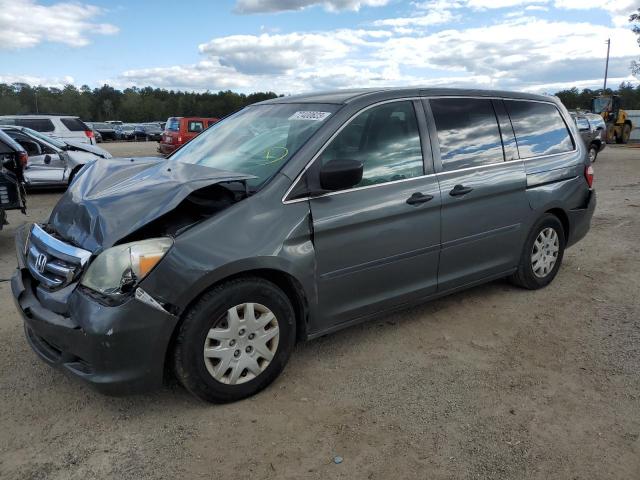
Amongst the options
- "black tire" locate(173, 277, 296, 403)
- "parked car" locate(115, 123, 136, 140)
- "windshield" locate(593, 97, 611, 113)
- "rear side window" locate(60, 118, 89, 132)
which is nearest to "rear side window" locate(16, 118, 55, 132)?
"rear side window" locate(60, 118, 89, 132)

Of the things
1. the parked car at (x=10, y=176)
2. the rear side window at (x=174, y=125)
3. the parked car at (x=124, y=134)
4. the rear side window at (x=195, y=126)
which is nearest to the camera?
the parked car at (x=10, y=176)

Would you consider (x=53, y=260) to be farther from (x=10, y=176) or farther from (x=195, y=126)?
(x=195, y=126)

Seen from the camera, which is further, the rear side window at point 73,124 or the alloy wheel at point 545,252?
the rear side window at point 73,124

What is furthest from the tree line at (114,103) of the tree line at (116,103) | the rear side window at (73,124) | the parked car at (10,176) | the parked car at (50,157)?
the parked car at (10,176)

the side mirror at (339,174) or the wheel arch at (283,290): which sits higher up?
the side mirror at (339,174)

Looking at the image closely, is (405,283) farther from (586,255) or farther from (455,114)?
(586,255)

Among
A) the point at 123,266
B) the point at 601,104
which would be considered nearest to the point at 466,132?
the point at 123,266

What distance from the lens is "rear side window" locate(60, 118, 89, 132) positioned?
48.5ft

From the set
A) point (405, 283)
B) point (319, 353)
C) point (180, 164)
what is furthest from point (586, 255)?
point (180, 164)

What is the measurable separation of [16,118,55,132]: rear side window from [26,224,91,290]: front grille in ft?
42.9

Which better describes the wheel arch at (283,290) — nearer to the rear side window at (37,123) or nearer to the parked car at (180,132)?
the rear side window at (37,123)

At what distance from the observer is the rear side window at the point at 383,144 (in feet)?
11.0

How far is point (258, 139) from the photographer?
3660 mm

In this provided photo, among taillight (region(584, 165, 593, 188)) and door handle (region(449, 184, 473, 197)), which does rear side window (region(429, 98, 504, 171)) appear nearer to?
door handle (region(449, 184, 473, 197))
